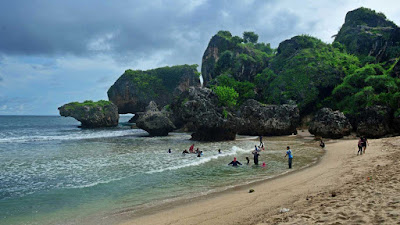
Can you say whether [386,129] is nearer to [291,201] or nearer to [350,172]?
[350,172]

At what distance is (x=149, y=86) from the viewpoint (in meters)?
85.7

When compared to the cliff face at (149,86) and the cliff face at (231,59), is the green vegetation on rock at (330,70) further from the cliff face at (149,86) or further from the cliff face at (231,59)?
the cliff face at (149,86)

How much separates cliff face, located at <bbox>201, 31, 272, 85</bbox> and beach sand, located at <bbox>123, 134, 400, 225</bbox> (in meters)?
52.6

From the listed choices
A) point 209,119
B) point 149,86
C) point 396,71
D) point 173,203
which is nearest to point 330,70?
point 396,71

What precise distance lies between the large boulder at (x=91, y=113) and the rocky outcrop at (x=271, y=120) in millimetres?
42677

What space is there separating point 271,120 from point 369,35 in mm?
34580

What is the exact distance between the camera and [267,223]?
6.81 meters

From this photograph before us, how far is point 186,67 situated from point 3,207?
8182cm

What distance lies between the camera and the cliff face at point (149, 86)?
84.3 meters

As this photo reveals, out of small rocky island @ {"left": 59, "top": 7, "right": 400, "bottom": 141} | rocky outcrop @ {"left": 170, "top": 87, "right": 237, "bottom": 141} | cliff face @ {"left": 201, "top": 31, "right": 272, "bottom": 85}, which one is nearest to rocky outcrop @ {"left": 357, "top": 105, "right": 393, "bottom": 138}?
small rocky island @ {"left": 59, "top": 7, "right": 400, "bottom": 141}

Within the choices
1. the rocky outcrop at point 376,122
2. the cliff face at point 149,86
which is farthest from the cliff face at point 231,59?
the rocky outcrop at point 376,122

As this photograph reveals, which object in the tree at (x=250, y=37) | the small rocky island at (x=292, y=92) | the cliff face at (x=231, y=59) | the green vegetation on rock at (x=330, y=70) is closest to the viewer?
the small rocky island at (x=292, y=92)

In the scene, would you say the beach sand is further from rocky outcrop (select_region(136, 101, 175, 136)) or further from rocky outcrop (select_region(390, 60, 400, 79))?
rocky outcrop (select_region(390, 60, 400, 79))

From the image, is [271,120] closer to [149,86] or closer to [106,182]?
[106,182]
